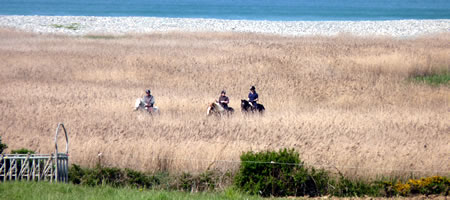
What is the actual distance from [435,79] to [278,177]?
1844 cm

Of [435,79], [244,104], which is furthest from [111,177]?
[435,79]

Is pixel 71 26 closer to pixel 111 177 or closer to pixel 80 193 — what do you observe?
pixel 111 177

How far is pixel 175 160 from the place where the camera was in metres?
13.8

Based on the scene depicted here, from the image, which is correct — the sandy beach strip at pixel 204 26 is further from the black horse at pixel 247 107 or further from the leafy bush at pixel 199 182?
the leafy bush at pixel 199 182

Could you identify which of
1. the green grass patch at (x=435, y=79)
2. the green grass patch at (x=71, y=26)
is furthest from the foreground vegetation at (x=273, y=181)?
the green grass patch at (x=71, y=26)

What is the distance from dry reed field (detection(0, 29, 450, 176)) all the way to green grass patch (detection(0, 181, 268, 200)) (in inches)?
74.0

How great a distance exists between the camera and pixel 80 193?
11133 millimetres

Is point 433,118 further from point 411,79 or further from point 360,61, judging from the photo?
point 360,61

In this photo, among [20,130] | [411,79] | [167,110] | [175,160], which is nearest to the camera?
[175,160]

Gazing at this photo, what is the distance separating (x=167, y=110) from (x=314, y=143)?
24.3 feet

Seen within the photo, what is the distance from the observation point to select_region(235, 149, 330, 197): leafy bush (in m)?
12.3

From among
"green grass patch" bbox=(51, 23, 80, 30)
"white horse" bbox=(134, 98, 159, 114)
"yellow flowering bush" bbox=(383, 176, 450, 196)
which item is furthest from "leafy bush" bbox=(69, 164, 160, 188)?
"green grass patch" bbox=(51, 23, 80, 30)

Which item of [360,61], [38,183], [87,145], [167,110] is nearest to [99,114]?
[167,110]

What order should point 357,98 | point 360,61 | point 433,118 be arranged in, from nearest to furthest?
point 433,118, point 357,98, point 360,61
